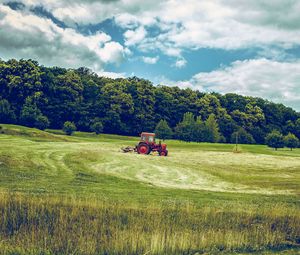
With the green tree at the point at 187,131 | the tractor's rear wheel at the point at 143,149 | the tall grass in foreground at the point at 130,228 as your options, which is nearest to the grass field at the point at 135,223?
the tall grass in foreground at the point at 130,228

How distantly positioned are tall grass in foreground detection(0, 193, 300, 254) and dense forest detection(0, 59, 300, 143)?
70873mm

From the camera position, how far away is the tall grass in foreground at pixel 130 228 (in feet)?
41.4

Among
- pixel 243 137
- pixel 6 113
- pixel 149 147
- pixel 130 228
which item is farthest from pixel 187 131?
pixel 130 228

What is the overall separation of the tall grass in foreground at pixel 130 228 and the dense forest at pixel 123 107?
70873 millimetres

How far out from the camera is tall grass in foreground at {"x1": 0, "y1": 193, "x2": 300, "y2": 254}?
41.4 feet

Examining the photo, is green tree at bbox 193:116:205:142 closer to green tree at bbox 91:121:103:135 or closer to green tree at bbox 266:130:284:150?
green tree at bbox 266:130:284:150

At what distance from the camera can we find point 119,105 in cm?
10700

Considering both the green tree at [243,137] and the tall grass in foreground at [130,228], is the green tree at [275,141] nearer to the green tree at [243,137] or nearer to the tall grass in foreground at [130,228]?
the green tree at [243,137]

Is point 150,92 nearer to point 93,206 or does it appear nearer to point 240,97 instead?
point 240,97

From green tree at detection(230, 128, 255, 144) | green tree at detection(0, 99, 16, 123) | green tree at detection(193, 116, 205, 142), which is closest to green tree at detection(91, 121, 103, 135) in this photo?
green tree at detection(0, 99, 16, 123)

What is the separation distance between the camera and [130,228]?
13.8m

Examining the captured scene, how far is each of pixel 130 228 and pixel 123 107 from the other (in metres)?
95.9

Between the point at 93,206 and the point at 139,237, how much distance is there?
266cm

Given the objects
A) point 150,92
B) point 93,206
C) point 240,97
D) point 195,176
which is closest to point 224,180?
point 195,176
